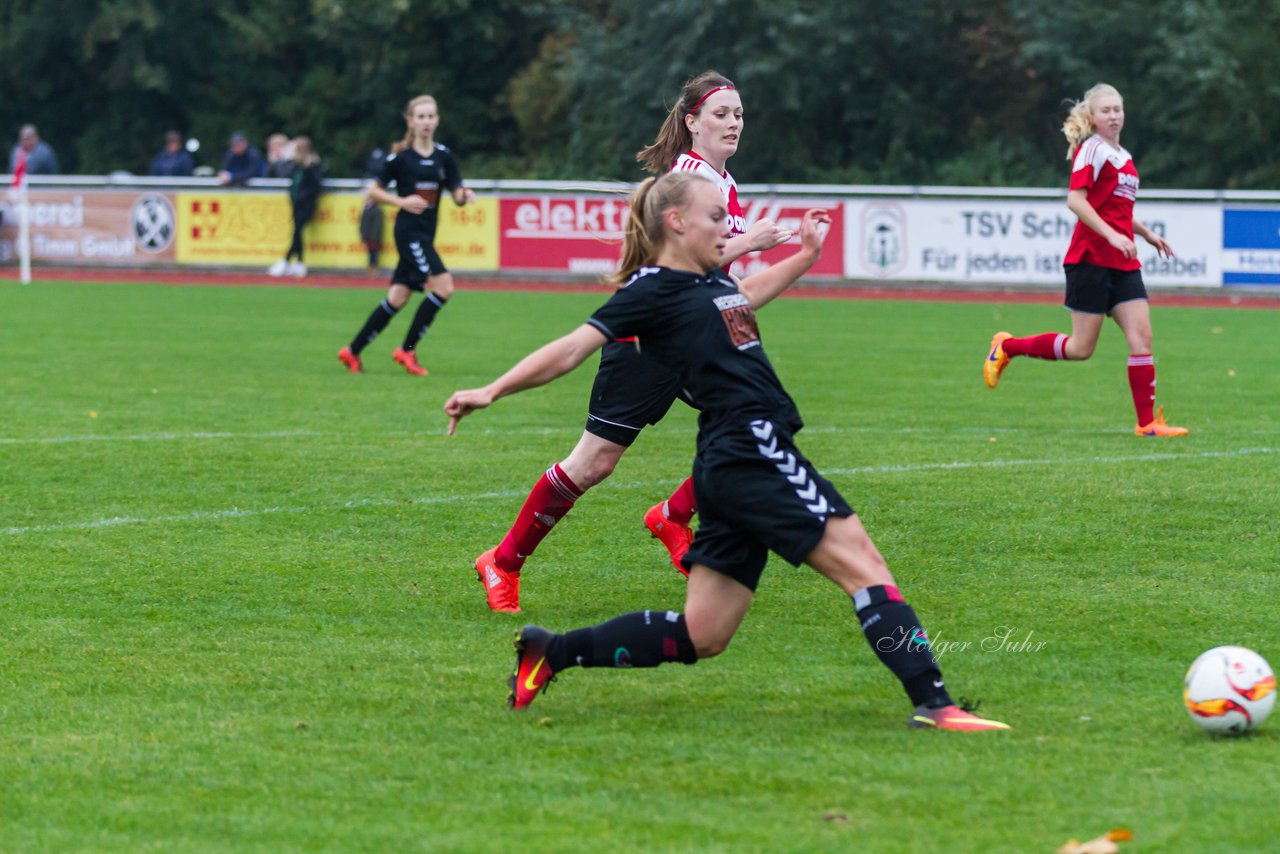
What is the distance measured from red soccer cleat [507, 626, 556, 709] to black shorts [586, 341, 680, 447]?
59.5 inches

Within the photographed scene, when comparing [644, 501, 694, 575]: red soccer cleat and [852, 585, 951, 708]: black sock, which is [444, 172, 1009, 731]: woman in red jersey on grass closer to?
[852, 585, 951, 708]: black sock

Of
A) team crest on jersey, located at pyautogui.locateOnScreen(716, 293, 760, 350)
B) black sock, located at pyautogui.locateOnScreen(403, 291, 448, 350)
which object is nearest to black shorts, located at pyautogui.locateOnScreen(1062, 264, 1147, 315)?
black sock, located at pyautogui.locateOnScreen(403, 291, 448, 350)

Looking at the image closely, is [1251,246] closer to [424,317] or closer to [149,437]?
[424,317]

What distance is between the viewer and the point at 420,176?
14367mm

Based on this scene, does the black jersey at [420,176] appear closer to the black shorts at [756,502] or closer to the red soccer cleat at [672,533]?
the red soccer cleat at [672,533]

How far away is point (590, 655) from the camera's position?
16.5 feet

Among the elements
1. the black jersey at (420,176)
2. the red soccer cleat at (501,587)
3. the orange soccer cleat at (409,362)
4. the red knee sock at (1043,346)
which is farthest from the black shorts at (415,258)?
the red soccer cleat at (501,587)

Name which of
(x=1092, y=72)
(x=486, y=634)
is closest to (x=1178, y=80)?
(x=1092, y=72)

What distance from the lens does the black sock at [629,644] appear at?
496 cm

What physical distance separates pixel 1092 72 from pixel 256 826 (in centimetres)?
3100

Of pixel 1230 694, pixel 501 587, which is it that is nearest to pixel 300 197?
pixel 501 587

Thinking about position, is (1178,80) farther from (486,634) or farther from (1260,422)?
(486,634)

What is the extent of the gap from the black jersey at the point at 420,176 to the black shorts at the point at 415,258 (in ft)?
0.34

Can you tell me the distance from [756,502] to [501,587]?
1.87 m
